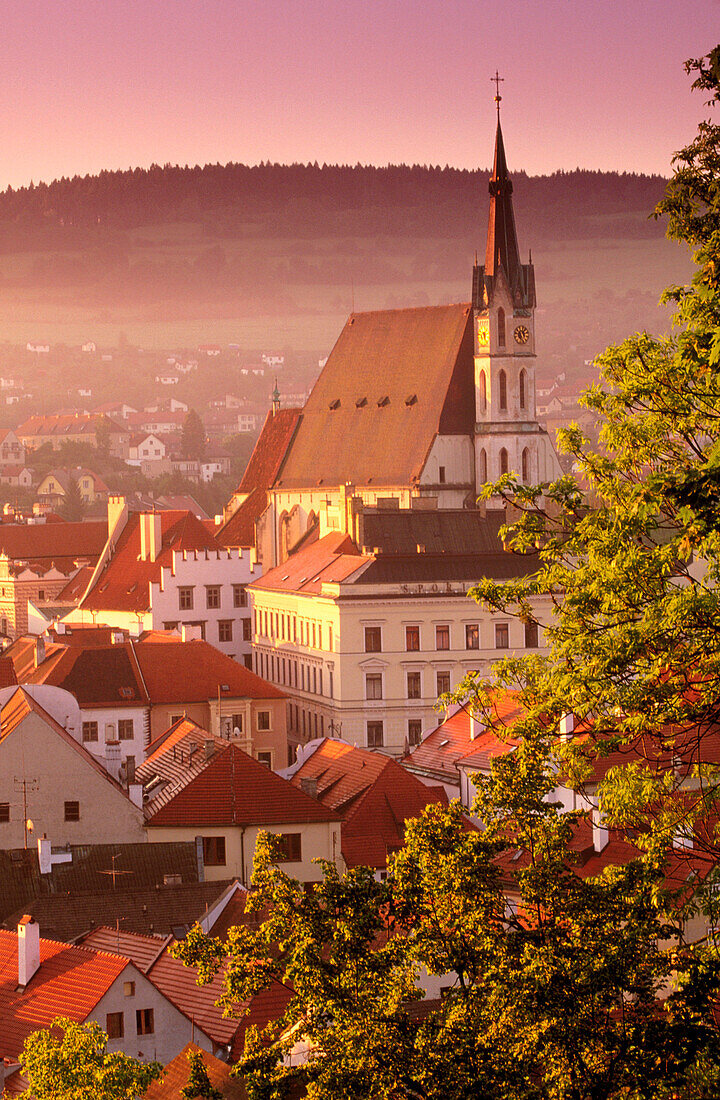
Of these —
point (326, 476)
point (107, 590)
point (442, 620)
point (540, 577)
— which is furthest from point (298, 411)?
point (540, 577)

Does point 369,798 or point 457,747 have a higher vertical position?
point 457,747

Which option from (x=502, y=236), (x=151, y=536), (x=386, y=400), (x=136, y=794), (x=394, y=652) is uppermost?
(x=502, y=236)

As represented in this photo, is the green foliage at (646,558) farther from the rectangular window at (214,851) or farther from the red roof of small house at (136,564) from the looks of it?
the red roof of small house at (136,564)

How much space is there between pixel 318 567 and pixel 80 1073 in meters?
70.9

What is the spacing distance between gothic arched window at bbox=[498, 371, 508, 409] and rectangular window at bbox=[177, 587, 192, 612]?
2275 cm

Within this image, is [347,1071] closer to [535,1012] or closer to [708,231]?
[535,1012]

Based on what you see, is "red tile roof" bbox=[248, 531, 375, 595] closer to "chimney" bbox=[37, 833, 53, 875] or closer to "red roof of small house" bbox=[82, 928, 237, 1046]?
"chimney" bbox=[37, 833, 53, 875]

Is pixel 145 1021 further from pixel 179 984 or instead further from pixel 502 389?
pixel 502 389

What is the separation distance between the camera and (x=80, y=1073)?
2558 cm

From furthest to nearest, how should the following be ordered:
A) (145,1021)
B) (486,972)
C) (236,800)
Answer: (236,800) → (145,1021) → (486,972)

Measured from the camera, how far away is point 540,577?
2533 cm

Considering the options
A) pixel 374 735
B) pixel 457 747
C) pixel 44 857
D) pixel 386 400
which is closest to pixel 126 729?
pixel 457 747

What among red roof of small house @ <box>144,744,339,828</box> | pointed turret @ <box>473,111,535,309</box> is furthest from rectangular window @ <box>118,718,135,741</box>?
pointed turret @ <box>473,111,535,309</box>

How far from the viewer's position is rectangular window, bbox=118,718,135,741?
7569cm
